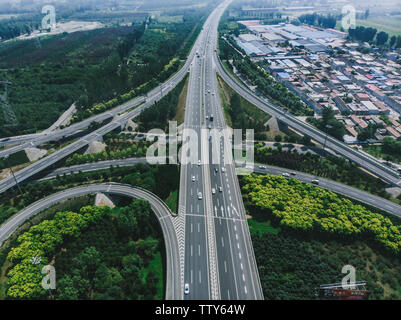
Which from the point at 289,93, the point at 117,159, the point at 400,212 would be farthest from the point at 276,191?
the point at 289,93

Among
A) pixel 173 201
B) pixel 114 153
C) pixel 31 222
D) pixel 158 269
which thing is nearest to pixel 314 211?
pixel 173 201

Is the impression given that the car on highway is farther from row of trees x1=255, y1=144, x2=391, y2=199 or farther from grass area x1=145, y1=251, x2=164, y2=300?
row of trees x1=255, y1=144, x2=391, y2=199

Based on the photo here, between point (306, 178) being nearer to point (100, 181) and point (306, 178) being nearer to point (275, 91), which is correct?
point (100, 181)

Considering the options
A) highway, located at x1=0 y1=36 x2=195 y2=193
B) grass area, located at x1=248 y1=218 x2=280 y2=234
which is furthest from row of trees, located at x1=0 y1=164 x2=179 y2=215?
grass area, located at x1=248 y1=218 x2=280 y2=234

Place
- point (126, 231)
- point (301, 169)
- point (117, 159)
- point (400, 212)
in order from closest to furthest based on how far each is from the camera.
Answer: point (126, 231)
point (400, 212)
point (301, 169)
point (117, 159)

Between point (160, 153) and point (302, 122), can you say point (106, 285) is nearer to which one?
point (160, 153)
